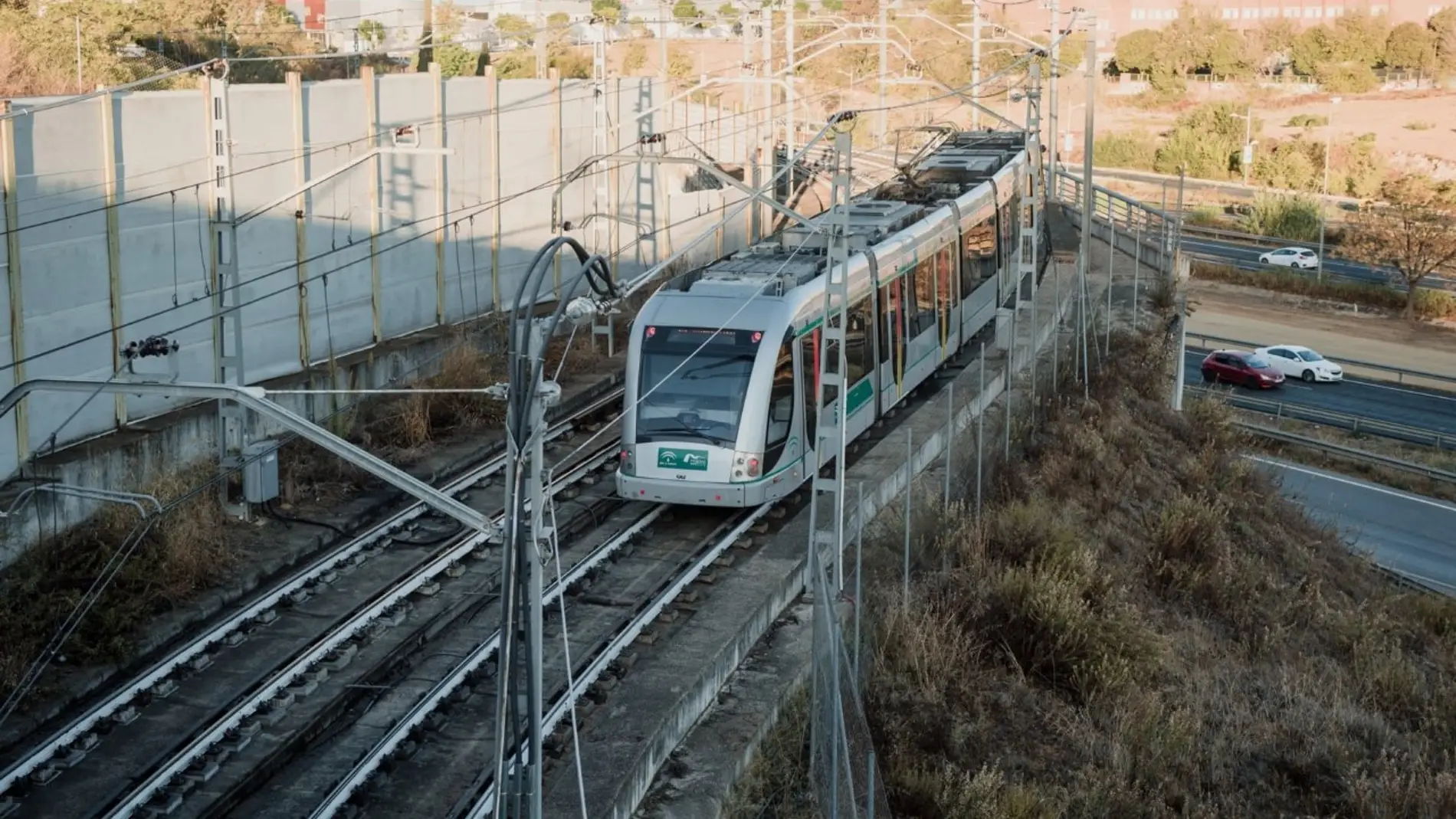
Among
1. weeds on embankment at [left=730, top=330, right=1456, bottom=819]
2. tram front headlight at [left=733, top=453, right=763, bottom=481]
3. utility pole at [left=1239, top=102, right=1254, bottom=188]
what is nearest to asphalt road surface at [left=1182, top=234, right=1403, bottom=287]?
utility pole at [left=1239, top=102, right=1254, bottom=188]

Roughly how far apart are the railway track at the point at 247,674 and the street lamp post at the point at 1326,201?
56.4 m

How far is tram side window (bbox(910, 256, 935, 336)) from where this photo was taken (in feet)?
80.9

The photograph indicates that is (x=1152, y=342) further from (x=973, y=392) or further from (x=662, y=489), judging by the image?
(x=662, y=489)

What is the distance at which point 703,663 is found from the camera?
49.8 ft

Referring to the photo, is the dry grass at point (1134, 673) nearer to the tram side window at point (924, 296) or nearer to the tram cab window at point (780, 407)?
the tram cab window at point (780, 407)

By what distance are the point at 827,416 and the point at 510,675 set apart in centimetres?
1059

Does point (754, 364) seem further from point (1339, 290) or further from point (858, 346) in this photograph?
point (1339, 290)

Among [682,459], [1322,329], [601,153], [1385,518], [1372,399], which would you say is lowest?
[1385,518]

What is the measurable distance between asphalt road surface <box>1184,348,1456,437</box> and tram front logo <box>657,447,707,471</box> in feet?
114

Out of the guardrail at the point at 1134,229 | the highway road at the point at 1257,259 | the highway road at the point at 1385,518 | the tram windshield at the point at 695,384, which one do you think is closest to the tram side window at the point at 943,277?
the tram windshield at the point at 695,384

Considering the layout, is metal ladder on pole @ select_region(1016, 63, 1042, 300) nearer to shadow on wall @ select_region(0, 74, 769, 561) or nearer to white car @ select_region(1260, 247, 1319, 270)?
shadow on wall @ select_region(0, 74, 769, 561)

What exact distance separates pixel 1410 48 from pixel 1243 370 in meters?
74.1

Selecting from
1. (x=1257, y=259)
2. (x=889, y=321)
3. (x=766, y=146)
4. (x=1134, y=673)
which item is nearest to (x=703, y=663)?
(x=1134, y=673)

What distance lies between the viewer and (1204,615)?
74.3 feet
